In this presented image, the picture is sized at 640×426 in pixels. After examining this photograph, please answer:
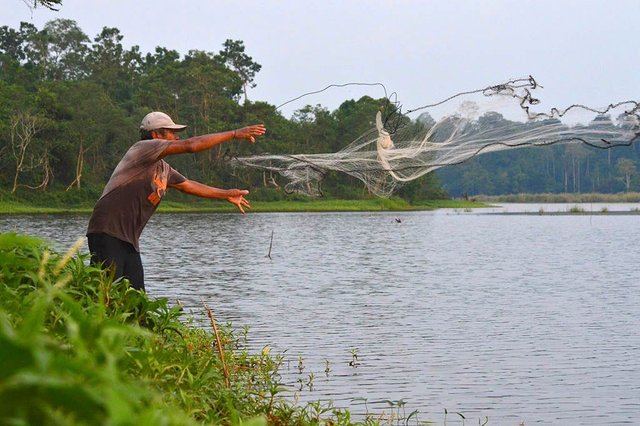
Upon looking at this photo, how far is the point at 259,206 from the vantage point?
65312 millimetres

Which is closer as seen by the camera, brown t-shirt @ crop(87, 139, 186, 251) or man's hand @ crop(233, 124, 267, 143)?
man's hand @ crop(233, 124, 267, 143)

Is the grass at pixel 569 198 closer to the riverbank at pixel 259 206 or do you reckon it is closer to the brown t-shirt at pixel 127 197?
the riverbank at pixel 259 206

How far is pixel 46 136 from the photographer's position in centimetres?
5556

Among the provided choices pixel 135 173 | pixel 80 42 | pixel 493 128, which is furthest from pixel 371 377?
pixel 80 42

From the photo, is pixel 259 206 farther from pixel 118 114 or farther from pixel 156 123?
pixel 156 123

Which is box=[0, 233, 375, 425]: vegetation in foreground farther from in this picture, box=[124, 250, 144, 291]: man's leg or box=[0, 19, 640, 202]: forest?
box=[0, 19, 640, 202]: forest

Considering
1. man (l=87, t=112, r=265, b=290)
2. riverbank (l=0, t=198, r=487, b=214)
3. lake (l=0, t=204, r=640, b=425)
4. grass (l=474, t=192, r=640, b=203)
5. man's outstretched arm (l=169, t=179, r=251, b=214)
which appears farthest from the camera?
grass (l=474, t=192, r=640, b=203)

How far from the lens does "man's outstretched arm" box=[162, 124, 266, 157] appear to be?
18.1 ft

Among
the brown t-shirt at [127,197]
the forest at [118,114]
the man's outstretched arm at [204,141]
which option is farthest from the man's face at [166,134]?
the forest at [118,114]

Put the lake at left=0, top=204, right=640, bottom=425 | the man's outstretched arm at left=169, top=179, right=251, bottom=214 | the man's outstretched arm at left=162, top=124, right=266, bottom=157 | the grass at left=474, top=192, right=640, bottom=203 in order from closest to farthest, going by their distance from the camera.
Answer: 1. the man's outstretched arm at left=162, top=124, right=266, bottom=157
2. the man's outstretched arm at left=169, top=179, right=251, bottom=214
3. the lake at left=0, top=204, right=640, bottom=425
4. the grass at left=474, top=192, right=640, bottom=203

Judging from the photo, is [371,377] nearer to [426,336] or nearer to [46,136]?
[426,336]

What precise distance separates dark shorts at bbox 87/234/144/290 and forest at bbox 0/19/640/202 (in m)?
32.7

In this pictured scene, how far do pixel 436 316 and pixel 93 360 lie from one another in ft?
44.7

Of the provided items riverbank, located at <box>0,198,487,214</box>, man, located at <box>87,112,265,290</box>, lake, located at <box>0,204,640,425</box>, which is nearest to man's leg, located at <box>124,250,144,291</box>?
man, located at <box>87,112,265,290</box>
